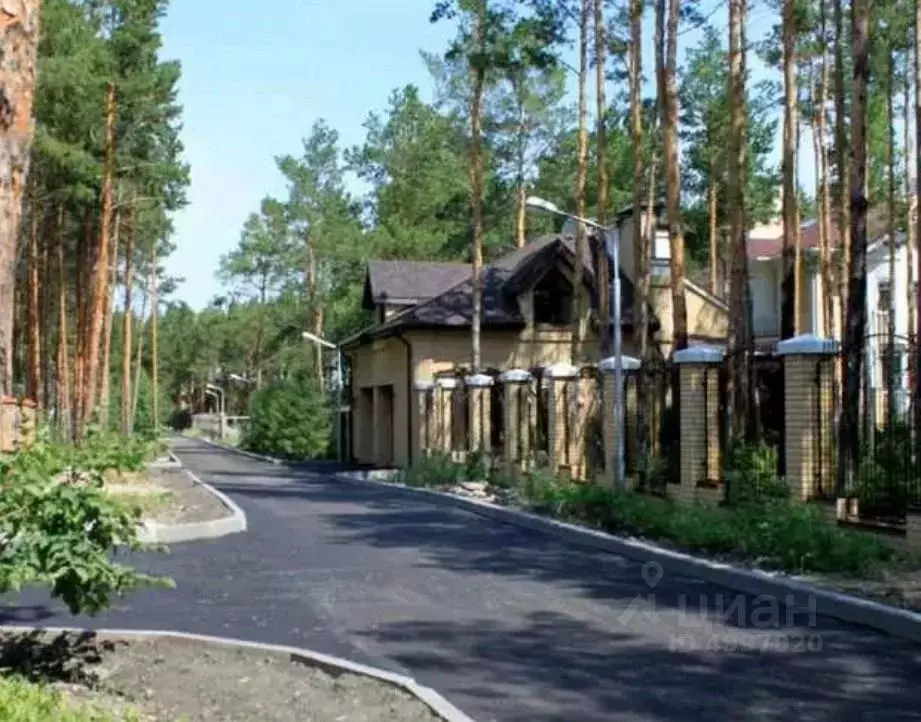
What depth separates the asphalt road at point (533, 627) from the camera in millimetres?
7391

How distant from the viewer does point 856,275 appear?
14.6 metres

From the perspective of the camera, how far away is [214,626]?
32.4ft

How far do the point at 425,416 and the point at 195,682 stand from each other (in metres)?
27.9

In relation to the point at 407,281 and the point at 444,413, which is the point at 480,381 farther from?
the point at 407,281

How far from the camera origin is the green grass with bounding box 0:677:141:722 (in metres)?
5.37

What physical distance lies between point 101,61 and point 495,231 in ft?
82.1

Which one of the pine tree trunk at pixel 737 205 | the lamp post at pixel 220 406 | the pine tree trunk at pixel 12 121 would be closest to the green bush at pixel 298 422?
the pine tree trunk at pixel 737 205

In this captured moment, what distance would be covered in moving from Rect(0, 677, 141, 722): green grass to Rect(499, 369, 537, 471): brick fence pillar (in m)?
19.8

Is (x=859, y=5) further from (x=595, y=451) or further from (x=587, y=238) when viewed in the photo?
(x=587, y=238)

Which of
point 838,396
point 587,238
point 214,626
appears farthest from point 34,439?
point 587,238

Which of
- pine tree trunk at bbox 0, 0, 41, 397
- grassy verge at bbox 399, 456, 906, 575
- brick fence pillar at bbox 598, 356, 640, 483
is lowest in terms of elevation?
grassy verge at bbox 399, 456, 906, 575

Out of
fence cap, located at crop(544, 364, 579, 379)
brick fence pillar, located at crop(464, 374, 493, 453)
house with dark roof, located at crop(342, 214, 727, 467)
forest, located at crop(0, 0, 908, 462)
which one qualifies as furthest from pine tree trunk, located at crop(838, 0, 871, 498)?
house with dark roof, located at crop(342, 214, 727, 467)

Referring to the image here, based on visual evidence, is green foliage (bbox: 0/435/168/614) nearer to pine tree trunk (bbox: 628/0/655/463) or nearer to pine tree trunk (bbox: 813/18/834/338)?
pine tree trunk (bbox: 628/0/655/463)

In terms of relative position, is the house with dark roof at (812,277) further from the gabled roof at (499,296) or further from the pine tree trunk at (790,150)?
the pine tree trunk at (790,150)
